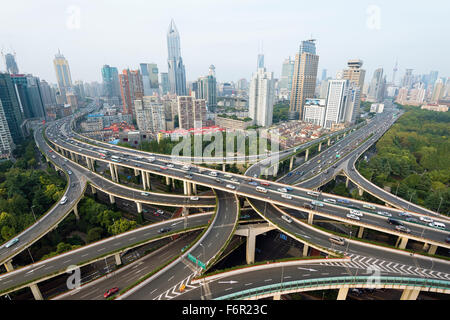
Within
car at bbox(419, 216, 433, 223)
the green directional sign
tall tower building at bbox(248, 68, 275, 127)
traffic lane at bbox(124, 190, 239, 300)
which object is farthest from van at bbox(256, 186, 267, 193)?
tall tower building at bbox(248, 68, 275, 127)

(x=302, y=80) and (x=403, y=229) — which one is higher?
(x=302, y=80)

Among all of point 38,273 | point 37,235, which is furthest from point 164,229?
point 37,235

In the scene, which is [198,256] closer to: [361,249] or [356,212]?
[361,249]

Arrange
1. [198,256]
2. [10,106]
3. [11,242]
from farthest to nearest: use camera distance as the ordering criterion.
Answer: [10,106]
[11,242]
[198,256]

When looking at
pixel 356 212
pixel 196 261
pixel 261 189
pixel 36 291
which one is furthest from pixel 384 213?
pixel 36 291

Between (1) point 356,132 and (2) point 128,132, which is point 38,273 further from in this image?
(1) point 356,132

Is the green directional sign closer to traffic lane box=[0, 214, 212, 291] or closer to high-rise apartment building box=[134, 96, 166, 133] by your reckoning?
traffic lane box=[0, 214, 212, 291]
